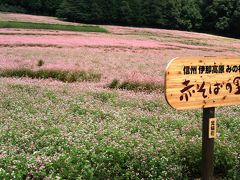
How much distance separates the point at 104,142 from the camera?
7484 mm

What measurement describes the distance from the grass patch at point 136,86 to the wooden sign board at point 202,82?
775cm

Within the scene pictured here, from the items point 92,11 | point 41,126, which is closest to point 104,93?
point 41,126

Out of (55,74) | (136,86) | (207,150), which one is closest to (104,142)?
(207,150)

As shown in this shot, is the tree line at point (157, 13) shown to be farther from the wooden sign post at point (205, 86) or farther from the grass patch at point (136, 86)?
the wooden sign post at point (205, 86)

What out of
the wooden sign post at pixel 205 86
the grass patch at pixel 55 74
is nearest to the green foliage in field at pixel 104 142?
the wooden sign post at pixel 205 86

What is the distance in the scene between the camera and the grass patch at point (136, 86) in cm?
1478

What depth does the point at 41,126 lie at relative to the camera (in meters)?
8.62

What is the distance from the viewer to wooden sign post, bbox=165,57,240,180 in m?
6.23

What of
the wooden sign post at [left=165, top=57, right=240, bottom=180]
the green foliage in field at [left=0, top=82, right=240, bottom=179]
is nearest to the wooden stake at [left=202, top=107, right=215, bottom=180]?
the wooden sign post at [left=165, top=57, right=240, bottom=180]

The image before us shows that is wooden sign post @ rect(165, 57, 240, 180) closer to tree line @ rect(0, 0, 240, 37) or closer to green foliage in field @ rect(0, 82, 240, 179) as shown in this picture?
green foliage in field @ rect(0, 82, 240, 179)

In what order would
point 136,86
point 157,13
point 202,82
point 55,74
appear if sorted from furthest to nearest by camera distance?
point 157,13 → point 55,74 → point 136,86 → point 202,82

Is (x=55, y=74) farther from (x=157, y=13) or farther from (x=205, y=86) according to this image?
(x=157, y=13)

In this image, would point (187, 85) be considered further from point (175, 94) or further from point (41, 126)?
point (41, 126)

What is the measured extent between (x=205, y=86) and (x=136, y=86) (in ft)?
28.1
